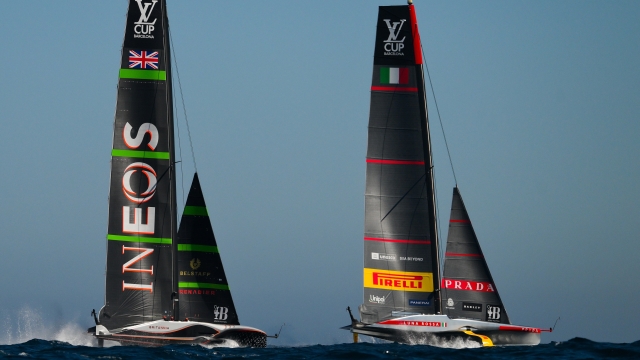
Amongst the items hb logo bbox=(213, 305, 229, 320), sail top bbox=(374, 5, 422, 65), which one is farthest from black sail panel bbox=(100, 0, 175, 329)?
sail top bbox=(374, 5, 422, 65)

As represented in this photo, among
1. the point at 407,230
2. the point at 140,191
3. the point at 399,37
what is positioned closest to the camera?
the point at 140,191

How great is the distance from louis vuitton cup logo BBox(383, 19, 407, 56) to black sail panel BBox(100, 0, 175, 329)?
685 cm

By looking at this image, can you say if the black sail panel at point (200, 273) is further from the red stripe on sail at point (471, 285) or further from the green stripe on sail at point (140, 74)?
the red stripe on sail at point (471, 285)

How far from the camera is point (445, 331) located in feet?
121

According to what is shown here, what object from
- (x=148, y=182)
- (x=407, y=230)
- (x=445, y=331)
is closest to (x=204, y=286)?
(x=148, y=182)

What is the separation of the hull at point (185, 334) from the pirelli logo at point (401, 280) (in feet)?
14.8

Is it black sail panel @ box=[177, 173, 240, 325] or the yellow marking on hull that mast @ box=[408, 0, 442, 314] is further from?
black sail panel @ box=[177, 173, 240, 325]

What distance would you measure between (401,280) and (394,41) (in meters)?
7.28

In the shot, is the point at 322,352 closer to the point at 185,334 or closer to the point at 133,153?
the point at 185,334

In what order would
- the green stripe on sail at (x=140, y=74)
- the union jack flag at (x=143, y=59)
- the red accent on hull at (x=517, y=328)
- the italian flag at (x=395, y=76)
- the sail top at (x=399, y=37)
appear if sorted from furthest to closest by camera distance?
the sail top at (x=399, y=37), the italian flag at (x=395, y=76), the red accent on hull at (x=517, y=328), the union jack flag at (x=143, y=59), the green stripe on sail at (x=140, y=74)

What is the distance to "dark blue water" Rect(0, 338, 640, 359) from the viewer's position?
32.0 meters

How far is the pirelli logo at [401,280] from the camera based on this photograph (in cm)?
3809

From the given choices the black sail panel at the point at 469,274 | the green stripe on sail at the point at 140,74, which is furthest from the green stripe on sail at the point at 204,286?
the black sail panel at the point at 469,274

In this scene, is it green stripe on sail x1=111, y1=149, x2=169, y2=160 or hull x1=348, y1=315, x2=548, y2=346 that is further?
hull x1=348, y1=315, x2=548, y2=346
